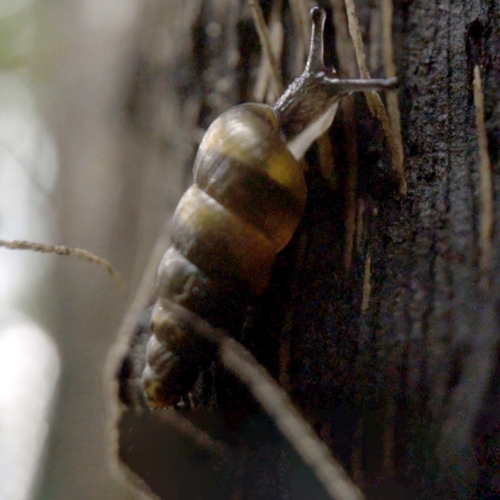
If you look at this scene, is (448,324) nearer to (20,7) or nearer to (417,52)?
(417,52)

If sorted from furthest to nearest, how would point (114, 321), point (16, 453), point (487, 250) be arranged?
point (16, 453) < point (114, 321) < point (487, 250)

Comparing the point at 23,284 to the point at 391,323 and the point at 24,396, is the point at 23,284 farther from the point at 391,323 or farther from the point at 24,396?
the point at 391,323

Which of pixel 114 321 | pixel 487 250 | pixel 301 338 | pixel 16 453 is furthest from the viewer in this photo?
pixel 16 453

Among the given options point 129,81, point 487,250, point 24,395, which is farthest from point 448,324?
point 24,395

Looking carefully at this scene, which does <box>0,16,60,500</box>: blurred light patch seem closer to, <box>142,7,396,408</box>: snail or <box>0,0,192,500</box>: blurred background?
<box>0,0,192,500</box>: blurred background

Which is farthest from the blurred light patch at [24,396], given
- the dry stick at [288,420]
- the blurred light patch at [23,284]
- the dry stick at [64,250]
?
the dry stick at [288,420]

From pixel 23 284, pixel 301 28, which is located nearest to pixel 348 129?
pixel 301 28

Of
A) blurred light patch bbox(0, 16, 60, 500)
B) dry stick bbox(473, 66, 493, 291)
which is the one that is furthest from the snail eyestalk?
blurred light patch bbox(0, 16, 60, 500)
